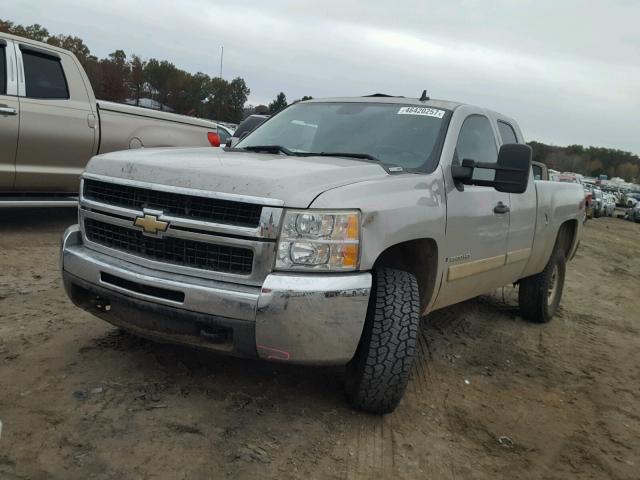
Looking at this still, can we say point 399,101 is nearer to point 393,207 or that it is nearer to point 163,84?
point 393,207

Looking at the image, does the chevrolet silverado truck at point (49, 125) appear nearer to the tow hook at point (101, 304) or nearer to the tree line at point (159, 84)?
the tow hook at point (101, 304)

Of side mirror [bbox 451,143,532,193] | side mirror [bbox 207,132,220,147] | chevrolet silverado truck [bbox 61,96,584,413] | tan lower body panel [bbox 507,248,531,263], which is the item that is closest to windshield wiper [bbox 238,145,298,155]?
chevrolet silverado truck [bbox 61,96,584,413]

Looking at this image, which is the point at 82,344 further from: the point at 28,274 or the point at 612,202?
the point at 612,202

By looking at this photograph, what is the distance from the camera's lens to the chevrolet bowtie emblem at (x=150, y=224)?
296 centimetres

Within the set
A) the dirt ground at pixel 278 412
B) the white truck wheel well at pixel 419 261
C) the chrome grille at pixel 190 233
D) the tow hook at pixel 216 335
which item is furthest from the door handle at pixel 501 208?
the tow hook at pixel 216 335

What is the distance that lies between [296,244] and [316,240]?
0.09 m

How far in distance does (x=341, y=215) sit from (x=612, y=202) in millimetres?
43356

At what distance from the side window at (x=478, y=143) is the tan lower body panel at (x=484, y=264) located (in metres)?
0.58

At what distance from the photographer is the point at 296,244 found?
2775mm

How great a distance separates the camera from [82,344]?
379cm

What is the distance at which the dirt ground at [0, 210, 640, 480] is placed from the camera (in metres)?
2.68

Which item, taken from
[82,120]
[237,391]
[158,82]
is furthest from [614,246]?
[158,82]

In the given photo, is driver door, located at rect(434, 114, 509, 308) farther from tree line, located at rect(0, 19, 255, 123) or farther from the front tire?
tree line, located at rect(0, 19, 255, 123)

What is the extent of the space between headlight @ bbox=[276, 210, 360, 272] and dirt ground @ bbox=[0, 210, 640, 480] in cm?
87
